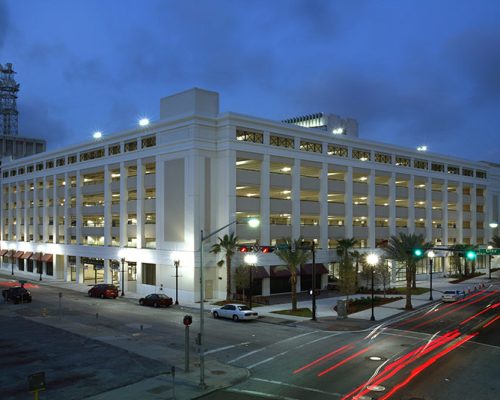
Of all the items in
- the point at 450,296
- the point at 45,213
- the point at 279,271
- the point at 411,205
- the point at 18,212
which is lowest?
the point at 450,296

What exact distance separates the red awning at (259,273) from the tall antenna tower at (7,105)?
89.4 m

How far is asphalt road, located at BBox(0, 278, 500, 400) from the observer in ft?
75.7

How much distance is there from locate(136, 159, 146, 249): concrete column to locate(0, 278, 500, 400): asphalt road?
16.5 metres

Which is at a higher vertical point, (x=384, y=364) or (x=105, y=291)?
(x=384, y=364)

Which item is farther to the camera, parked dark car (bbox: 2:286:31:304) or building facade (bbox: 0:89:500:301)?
building facade (bbox: 0:89:500:301)

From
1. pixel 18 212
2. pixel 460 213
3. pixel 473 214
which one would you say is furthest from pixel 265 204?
pixel 18 212

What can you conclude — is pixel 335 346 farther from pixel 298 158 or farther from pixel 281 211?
pixel 298 158

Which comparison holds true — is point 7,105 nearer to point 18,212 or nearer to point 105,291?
point 18,212

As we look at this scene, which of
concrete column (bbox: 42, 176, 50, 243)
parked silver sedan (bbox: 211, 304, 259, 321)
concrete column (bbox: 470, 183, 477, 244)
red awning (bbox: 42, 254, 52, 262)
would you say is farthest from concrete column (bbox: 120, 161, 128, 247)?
concrete column (bbox: 470, 183, 477, 244)

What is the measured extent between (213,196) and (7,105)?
88189mm

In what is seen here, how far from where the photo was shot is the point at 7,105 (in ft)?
402

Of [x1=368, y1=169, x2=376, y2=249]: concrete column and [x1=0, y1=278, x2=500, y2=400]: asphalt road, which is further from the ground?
[x1=368, y1=169, x2=376, y2=249]: concrete column

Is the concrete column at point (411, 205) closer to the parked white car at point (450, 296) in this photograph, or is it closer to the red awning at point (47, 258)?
the parked white car at point (450, 296)

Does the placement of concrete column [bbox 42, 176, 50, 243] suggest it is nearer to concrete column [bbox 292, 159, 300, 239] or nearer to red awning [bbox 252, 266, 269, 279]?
red awning [bbox 252, 266, 269, 279]
